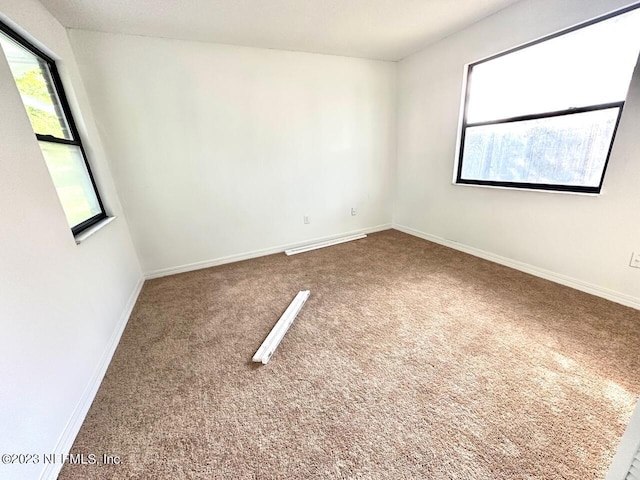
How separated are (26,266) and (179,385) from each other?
0.97 meters

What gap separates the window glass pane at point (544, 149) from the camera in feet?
6.59

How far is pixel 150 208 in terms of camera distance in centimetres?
275

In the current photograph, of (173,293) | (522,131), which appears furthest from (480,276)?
(173,293)

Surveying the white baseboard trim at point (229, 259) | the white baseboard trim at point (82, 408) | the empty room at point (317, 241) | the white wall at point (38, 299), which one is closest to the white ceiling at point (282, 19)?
the empty room at point (317, 241)

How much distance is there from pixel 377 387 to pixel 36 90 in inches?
117

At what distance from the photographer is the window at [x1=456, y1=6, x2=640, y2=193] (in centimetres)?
186

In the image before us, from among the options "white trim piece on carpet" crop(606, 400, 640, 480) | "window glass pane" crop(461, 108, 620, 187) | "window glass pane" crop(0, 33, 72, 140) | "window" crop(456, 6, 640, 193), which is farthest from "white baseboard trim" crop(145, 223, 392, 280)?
"white trim piece on carpet" crop(606, 400, 640, 480)

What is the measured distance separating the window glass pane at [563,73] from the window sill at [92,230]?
12.3 feet

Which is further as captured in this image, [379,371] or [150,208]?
[150,208]

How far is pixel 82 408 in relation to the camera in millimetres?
1354

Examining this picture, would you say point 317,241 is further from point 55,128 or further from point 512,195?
point 55,128

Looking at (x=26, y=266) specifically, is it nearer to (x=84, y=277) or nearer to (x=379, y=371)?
(x=84, y=277)

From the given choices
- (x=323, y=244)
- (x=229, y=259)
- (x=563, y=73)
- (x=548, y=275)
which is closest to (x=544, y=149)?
(x=563, y=73)

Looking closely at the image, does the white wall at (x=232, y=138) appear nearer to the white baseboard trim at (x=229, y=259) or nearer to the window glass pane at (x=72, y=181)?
the white baseboard trim at (x=229, y=259)
